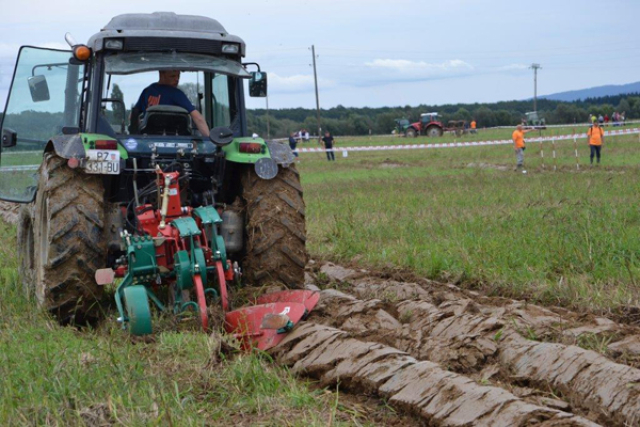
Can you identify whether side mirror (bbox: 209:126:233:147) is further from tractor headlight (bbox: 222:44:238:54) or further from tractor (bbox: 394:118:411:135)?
tractor (bbox: 394:118:411:135)

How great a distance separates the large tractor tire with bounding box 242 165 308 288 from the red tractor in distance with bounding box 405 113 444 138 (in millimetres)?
50493

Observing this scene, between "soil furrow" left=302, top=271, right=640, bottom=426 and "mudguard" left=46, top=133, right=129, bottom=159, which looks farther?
"mudguard" left=46, top=133, right=129, bottom=159

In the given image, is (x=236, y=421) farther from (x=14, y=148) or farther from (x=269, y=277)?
(x=14, y=148)

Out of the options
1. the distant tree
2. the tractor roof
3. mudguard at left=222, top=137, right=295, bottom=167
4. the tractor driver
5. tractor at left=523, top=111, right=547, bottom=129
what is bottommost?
tractor at left=523, top=111, right=547, bottom=129

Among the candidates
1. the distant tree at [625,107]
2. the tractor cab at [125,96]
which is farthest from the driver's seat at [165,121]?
the distant tree at [625,107]

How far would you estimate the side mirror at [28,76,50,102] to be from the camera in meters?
7.38

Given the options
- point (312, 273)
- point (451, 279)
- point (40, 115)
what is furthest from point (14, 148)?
point (451, 279)

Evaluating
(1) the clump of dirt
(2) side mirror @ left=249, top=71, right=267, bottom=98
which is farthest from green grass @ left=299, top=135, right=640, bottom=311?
(1) the clump of dirt

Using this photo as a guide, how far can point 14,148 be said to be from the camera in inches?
312

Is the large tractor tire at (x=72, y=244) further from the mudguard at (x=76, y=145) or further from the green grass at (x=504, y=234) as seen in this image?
the green grass at (x=504, y=234)

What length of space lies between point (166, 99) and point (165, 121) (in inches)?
9.0

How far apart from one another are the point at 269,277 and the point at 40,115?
8.16 feet

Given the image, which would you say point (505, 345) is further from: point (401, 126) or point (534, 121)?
point (534, 121)

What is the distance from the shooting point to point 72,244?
6496mm
